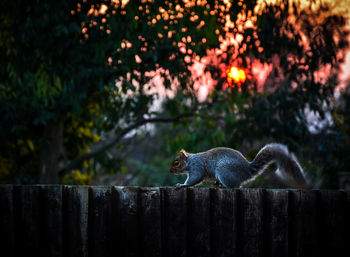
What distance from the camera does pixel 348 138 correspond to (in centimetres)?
1091

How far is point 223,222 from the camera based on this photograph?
3.86 metres

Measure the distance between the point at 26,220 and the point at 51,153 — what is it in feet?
26.7

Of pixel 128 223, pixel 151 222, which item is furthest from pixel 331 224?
pixel 128 223

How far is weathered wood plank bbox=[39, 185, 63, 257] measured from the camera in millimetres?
3936

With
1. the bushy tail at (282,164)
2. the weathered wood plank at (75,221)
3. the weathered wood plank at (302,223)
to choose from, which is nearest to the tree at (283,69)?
the bushy tail at (282,164)

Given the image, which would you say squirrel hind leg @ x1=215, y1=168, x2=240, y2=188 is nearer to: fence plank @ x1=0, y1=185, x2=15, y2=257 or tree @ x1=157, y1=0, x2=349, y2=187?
fence plank @ x1=0, y1=185, x2=15, y2=257

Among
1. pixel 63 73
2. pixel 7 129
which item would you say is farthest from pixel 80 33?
pixel 7 129

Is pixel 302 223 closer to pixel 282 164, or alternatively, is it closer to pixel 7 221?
pixel 282 164

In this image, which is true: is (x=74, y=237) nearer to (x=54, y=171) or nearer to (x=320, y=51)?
(x=320, y=51)

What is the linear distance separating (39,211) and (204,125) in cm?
837

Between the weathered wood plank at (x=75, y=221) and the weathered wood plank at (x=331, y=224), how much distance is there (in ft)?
6.16

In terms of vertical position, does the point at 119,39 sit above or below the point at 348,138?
above

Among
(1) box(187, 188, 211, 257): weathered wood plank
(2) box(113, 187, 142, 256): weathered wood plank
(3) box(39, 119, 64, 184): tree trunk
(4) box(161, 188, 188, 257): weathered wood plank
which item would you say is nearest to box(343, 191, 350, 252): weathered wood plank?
(1) box(187, 188, 211, 257): weathered wood plank

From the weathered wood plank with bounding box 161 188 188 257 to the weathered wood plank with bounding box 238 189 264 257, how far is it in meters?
0.45
